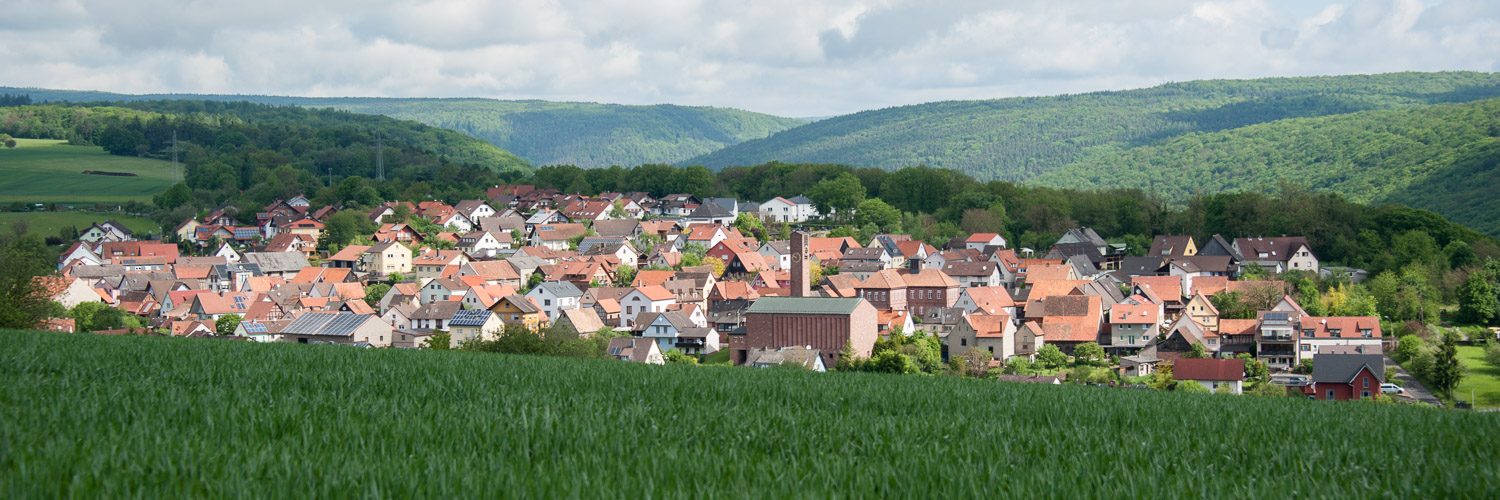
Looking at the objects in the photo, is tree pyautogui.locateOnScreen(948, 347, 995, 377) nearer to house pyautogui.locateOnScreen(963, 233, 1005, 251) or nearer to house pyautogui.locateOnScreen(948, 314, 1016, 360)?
house pyautogui.locateOnScreen(948, 314, 1016, 360)

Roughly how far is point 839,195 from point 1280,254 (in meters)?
36.2

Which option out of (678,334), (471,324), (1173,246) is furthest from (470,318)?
(1173,246)

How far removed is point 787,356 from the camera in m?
43.0

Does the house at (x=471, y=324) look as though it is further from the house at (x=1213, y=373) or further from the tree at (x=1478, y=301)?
the tree at (x=1478, y=301)

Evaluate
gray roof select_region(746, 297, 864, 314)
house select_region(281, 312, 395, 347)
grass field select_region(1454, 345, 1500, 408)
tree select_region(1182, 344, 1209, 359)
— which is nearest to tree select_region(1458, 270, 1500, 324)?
grass field select_region(1454, 345, 1500, 408)

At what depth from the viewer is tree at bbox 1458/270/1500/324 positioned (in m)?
54.2

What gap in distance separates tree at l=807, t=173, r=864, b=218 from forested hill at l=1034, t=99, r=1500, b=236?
3358cm

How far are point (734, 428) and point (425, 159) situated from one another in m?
138

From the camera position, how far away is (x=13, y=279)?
89.8 ft

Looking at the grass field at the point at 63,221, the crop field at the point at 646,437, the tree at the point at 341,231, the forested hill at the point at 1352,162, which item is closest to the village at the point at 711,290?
the tree at the point at 341,231

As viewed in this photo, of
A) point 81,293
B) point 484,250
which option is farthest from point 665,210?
point 81,293

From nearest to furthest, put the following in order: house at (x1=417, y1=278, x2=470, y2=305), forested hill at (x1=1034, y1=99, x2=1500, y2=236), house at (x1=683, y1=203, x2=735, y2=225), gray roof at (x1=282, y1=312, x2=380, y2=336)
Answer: gray roof at (x1=282, y1=312, x2=380, y2=336), house at (x1=417, y1=278, x2=470, y2=305), forested hill at (x1=1034, y1=99, x2=1500, y2=236), house at (x1=683, y1=203, x2=735, y2=225)

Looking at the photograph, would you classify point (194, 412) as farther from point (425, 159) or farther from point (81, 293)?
point (425, 159)

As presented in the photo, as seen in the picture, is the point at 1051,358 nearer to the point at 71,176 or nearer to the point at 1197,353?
the point at 1197,353
